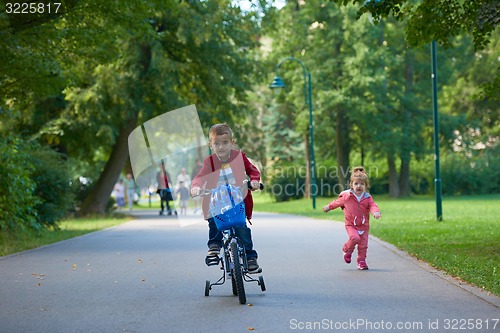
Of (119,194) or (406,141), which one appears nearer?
(119,194)

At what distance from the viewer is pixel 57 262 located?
1455 centimetres

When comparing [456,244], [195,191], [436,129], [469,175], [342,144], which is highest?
[342,144]

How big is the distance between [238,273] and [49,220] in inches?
619

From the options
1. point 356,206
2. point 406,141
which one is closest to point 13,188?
point 356,206

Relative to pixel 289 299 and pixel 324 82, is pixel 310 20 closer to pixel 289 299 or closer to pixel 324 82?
pixel 324 82

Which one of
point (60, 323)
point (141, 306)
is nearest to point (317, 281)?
point (141, 306)

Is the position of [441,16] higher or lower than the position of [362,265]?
higher

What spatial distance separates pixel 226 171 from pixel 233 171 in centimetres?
9

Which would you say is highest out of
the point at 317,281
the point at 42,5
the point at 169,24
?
the point at 169,24

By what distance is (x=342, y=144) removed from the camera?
58625mm

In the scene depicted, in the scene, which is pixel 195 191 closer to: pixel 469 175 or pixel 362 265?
pixel 362 265

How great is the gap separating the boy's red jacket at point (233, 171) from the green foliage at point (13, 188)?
32.6 feet

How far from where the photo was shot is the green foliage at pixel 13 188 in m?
18.7

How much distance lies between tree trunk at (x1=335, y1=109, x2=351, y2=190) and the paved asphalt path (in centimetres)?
4176
